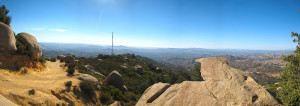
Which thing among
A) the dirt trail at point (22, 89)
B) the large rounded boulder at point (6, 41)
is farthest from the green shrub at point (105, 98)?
the large rounded boulder at point (6, 41)

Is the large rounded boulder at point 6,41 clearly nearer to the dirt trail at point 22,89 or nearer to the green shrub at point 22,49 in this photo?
the green shrub at point 22,49

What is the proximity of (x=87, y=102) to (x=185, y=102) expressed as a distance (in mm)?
14129

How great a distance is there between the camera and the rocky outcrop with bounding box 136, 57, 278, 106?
4.94 m

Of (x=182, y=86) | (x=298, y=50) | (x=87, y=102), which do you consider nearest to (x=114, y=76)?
(x=87, y=102)

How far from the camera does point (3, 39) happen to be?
521 inches

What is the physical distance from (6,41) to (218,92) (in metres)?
21.8

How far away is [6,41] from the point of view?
13.4m

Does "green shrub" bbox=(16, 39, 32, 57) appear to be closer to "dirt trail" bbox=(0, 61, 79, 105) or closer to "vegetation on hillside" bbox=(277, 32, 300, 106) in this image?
"dirt trail" bbox=(0, 61, 79, 105)

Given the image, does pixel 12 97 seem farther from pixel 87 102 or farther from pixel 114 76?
pixel 114 76

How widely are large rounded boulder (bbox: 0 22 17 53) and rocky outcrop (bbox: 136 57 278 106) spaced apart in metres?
17.5

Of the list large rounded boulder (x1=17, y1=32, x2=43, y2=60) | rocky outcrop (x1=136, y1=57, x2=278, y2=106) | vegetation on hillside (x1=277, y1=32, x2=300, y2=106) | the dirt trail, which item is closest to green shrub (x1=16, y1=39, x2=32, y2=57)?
large rounded boulder (x1=17, y1=32, x2=43, y2=60)

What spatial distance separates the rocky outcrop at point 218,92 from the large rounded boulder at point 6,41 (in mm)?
17544

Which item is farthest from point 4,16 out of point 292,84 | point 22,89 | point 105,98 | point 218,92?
point 292,84

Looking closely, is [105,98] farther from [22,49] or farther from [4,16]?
[4,16]
